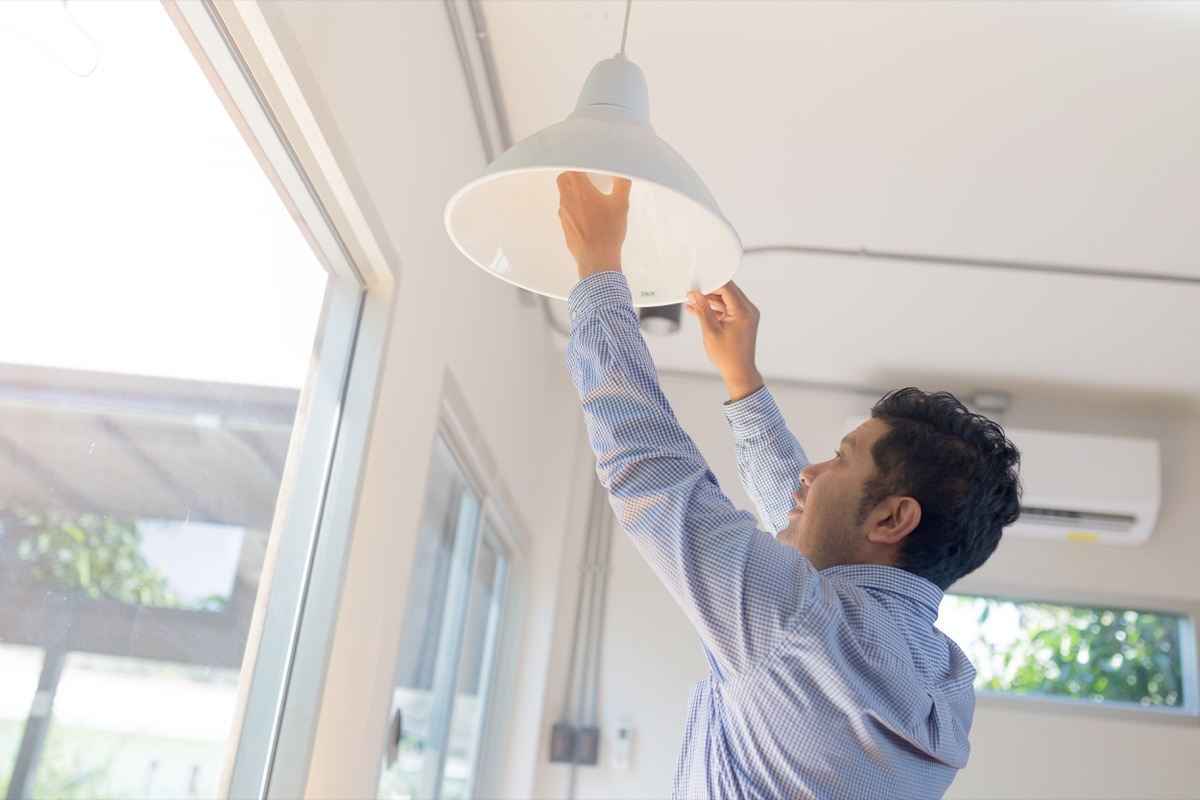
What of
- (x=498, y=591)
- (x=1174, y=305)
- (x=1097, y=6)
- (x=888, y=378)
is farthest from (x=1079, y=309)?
(x=498, y=591)

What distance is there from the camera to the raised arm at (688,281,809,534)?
132 cm

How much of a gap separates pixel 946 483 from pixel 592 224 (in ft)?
1.51

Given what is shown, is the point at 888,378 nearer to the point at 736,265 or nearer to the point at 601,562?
the point at 601,562

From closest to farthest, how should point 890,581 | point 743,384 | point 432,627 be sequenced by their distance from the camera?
point 890,581
point 743,384
point 432,627

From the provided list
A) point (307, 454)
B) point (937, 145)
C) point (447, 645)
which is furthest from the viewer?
point (447, 645)

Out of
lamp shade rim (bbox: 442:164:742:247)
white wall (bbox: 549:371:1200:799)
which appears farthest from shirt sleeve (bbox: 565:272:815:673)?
white wall (bbox: 549:371:1200:799)

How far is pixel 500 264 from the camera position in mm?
1145

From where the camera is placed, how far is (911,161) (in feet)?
8.52

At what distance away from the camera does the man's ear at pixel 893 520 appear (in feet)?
3.61

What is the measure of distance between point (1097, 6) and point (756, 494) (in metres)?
1.29

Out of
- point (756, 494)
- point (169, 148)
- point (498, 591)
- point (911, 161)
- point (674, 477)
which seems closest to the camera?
point (674, 477)

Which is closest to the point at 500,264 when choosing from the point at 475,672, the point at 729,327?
the point at 729,327

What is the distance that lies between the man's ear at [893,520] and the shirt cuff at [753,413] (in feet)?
1.03

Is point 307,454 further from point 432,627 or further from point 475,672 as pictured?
point 475,672
